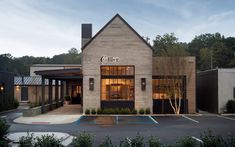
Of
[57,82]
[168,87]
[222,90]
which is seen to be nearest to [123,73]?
[168,87]

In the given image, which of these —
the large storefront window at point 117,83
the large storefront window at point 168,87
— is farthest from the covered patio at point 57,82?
the large storefront window at point 168,87

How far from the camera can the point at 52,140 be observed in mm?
9508

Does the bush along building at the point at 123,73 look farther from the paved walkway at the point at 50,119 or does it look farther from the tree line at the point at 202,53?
the tree line at the point at 202,53

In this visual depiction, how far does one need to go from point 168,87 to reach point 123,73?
460 centimetres

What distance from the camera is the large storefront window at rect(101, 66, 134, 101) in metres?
33.0

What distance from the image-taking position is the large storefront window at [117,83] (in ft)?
108

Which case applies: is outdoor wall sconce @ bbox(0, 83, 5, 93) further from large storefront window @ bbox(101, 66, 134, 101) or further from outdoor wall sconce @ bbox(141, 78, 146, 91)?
outdoor wall sconce @ bbox(141, 78, 146, 91)

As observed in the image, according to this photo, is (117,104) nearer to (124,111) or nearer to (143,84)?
(124,111)

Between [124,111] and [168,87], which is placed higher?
[168,87]

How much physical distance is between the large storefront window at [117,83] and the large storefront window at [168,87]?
8.34 feet

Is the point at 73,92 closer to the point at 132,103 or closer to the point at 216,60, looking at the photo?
the point at 132,103

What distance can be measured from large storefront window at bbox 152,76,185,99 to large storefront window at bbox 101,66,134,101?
2.54 meters

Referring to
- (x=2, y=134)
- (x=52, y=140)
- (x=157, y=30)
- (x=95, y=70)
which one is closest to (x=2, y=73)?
(x=95, y=70)

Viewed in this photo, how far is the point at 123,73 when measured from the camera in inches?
1303
